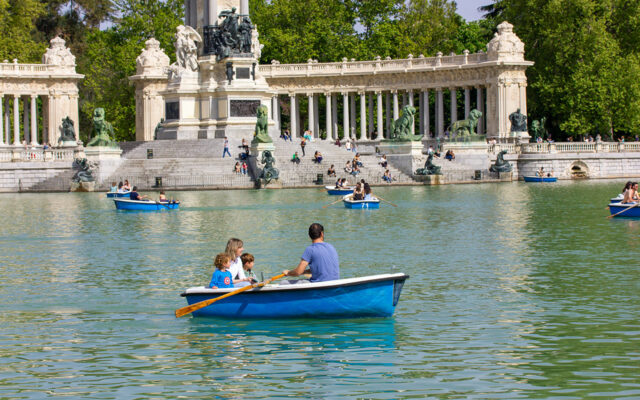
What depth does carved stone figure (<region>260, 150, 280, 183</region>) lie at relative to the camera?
61.9 m

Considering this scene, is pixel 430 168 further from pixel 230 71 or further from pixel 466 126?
pixel 230 71

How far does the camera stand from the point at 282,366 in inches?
623

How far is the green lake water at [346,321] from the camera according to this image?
48.5ft

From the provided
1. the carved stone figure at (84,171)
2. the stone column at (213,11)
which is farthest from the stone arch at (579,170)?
the carved stone figure at (84,171)

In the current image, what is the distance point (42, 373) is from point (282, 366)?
3.37 m

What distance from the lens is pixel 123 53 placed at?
102m

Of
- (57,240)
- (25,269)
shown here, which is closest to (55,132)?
(57,240)

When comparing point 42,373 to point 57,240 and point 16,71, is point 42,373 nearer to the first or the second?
point 57,240

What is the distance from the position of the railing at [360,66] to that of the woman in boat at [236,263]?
71939 millimetres

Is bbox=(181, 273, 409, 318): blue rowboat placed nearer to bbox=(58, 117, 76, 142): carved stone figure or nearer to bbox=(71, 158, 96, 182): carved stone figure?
bbox=(71, 158, 96, 182): carved stone figure

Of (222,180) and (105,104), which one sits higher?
(105,104)

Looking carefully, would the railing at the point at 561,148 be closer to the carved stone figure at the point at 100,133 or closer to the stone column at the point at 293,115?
the carved stone figure at the point at 100,133

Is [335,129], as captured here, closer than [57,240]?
No

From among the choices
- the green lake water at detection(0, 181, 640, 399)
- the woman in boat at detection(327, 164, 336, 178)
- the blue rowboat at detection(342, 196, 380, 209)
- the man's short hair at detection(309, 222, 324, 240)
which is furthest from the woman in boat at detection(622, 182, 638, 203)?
the woman in boat at detection(327, 164, 336, 178)
